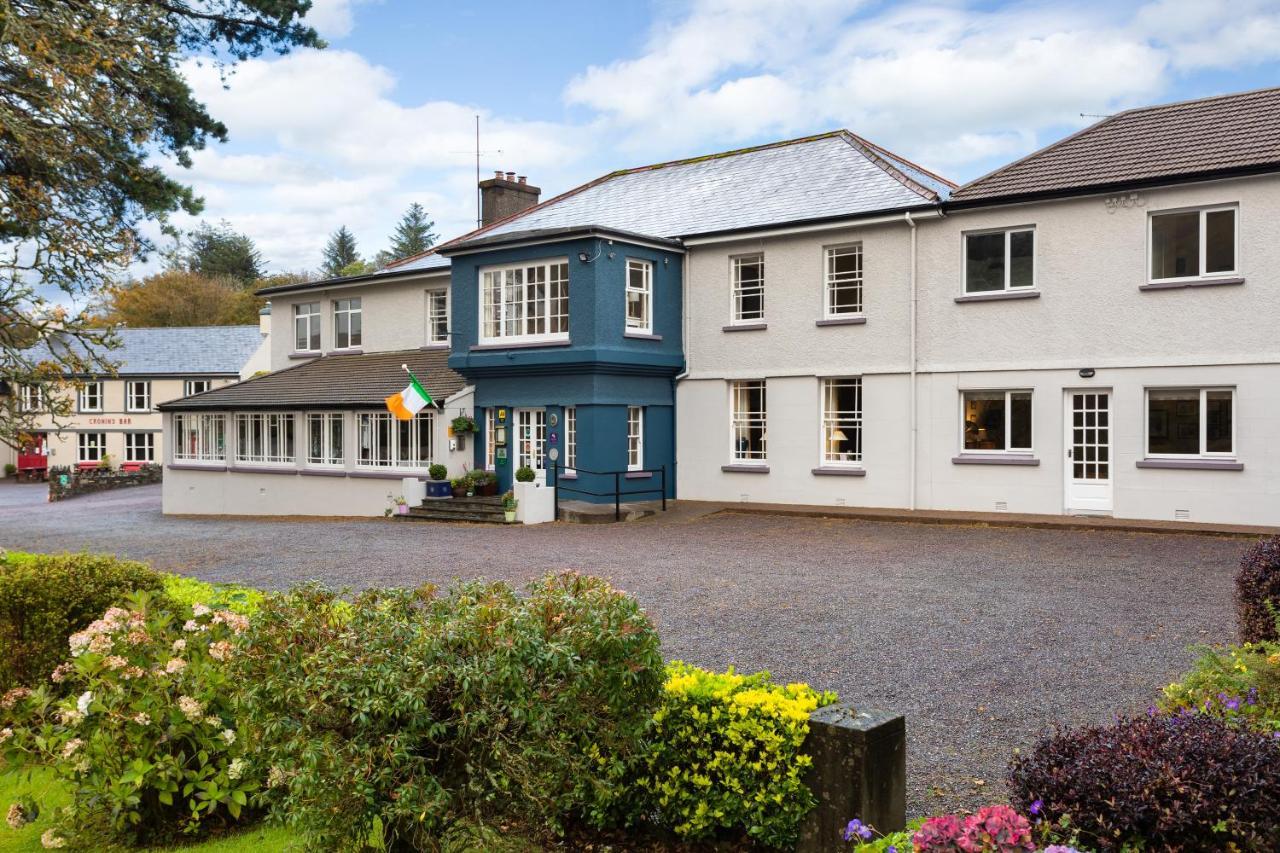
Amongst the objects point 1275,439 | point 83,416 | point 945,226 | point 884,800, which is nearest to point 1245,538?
point 1275,439

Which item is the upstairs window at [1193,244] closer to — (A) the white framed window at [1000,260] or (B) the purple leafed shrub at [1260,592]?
(A) the white framed window at [1000,260]

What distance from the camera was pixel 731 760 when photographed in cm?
495

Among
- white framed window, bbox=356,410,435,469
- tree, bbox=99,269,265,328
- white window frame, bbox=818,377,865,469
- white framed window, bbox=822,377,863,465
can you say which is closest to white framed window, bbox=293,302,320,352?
white framed window, bbox=356,410,435,469

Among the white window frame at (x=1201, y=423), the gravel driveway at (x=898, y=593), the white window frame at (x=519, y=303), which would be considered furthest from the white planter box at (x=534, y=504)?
the white window frame at (x=1201, y=423)

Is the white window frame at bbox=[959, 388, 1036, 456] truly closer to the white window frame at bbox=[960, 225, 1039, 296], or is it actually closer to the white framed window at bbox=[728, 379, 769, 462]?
the white window frame at bbox=[960, 225, 1039, 296]

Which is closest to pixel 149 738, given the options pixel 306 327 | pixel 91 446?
pixel 306 327

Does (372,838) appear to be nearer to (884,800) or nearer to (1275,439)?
(884,800)

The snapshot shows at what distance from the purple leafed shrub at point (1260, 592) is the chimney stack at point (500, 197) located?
2629 centimetres

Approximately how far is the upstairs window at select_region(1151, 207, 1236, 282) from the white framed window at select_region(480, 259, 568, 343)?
12218 millimetres

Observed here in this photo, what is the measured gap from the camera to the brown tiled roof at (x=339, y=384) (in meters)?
26.7

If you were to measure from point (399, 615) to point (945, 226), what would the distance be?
18.1 m

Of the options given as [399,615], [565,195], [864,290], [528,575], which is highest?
[565,195]

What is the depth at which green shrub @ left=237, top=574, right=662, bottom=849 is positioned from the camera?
4.21m

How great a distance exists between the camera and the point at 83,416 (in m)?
54.0
